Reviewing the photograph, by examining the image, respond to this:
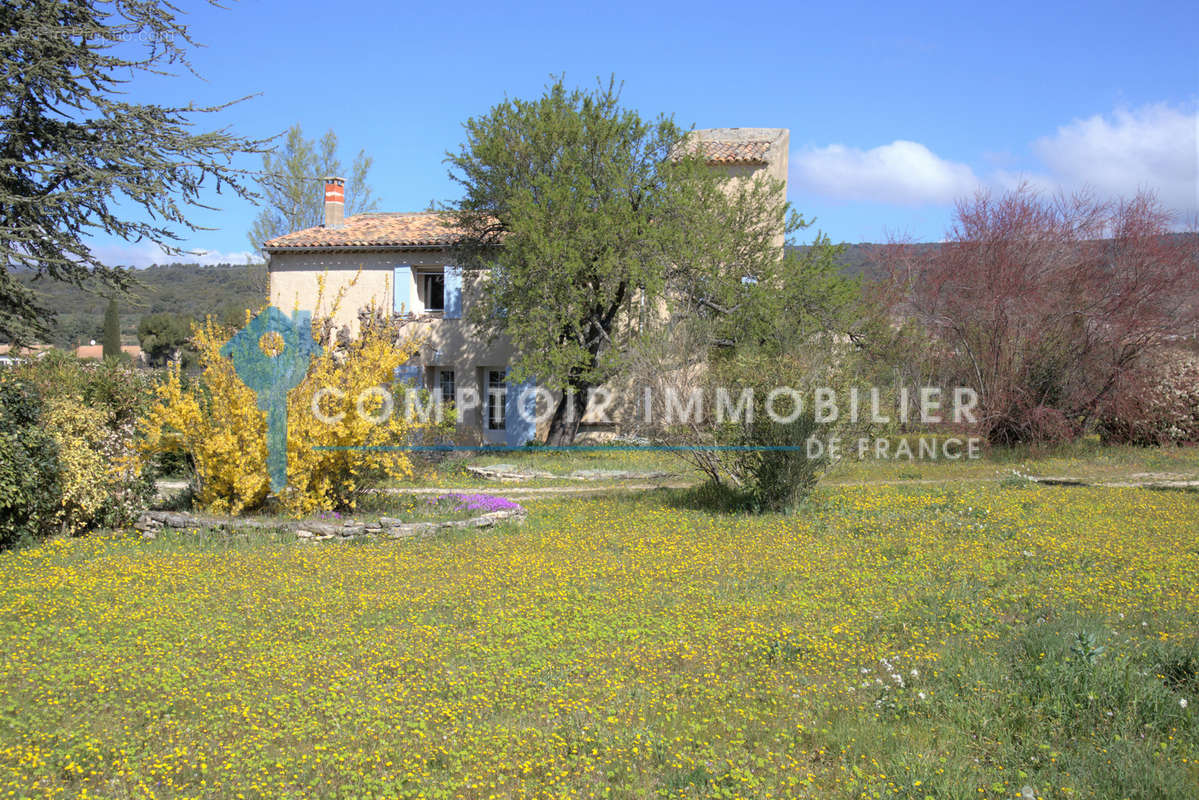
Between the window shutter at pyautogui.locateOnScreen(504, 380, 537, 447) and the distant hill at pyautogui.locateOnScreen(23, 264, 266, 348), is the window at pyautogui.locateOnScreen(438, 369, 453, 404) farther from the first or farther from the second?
the distant hill at pyautogui.locateOnScreen(23, 264, 266, 348)

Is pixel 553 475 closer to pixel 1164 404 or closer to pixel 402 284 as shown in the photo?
pixel 402 284

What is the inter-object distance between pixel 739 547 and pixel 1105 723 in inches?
199

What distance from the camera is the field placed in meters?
4.36

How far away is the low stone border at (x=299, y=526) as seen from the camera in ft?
33.7

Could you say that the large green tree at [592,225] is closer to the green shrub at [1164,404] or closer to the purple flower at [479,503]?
the purple flower at [479,503]

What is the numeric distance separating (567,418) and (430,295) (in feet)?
18.6

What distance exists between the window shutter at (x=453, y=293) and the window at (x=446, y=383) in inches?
63.1

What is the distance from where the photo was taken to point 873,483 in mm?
14961

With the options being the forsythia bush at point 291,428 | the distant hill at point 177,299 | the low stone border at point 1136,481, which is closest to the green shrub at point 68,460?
the forsythia bush at point 291,428

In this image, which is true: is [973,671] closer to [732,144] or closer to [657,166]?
[657,166]

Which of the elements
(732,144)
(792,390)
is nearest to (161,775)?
(792,390)

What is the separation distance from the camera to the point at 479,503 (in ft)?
39.8

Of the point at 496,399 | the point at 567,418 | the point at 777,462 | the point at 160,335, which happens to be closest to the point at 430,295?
the point at 496,399

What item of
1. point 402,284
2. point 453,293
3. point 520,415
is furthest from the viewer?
point 402,284
